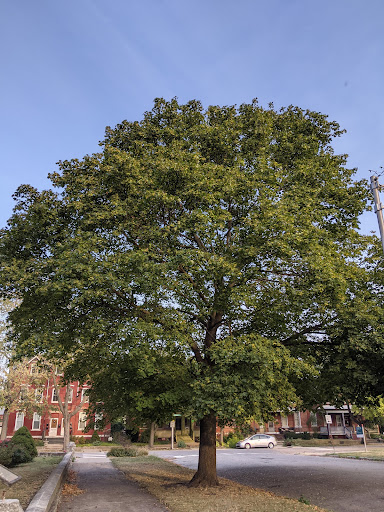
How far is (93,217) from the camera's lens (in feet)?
40.0

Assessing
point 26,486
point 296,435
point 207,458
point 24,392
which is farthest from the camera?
point 296,435

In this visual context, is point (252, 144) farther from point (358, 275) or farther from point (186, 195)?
point (358, 275)

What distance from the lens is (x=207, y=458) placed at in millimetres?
13508

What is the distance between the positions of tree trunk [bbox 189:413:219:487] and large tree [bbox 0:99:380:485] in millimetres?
43

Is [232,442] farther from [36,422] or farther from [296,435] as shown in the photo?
[36,422]

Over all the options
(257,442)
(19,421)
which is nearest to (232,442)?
(257,442)

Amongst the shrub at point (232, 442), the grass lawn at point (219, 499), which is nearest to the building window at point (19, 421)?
the shrub at point (232, 442)

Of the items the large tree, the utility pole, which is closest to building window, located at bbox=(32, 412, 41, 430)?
the large tree

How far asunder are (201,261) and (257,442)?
124ft

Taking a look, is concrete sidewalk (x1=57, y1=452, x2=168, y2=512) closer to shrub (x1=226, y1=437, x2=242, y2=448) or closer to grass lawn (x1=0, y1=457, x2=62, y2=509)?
grass lawn (x1=0, y1=457, x2=62, y2=509)

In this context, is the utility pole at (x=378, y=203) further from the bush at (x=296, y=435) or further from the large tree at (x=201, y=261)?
the bush at (x=296, y=435)

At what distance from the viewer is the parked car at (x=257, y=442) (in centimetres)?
4294

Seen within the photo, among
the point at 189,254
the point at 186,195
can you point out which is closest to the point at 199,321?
the point at 189,254

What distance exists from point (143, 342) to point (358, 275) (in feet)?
23.4
